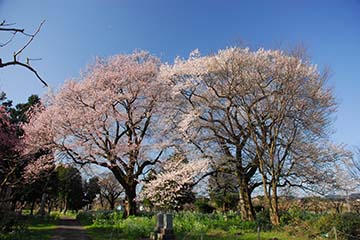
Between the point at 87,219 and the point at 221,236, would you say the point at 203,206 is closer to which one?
the point at 87,219

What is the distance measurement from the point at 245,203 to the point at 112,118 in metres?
9.41

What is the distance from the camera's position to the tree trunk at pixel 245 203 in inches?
593

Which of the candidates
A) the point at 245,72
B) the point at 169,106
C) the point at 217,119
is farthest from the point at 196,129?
the point at 245,72

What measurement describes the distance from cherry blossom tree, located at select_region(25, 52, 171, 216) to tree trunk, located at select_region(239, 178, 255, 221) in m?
A: 5.32

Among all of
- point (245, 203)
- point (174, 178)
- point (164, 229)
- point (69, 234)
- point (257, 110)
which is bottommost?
point (69, 234)

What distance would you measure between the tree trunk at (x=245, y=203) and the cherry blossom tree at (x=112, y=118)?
5322 millimetres

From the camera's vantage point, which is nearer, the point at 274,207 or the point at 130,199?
the point at 274,207

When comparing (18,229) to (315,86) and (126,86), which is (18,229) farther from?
(315,86)

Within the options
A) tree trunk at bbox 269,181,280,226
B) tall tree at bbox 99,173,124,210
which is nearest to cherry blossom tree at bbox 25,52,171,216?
tree trunk at bbox 269,181,280,226

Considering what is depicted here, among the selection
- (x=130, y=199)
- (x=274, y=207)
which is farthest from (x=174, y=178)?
(x=274, y=207)

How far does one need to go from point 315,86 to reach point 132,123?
10926 millimetres

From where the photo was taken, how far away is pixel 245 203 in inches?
603

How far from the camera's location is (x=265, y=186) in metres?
14.0

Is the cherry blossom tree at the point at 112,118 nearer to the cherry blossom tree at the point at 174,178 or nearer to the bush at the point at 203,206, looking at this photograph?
the cherry blossom tree at the point at 174,178
